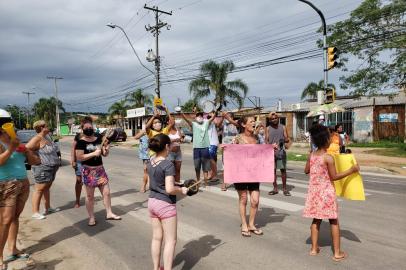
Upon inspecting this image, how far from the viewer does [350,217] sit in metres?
6.58

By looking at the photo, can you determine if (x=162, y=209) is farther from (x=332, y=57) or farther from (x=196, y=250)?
(x=332, y=57)

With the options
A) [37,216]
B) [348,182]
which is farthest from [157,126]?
[348,182]

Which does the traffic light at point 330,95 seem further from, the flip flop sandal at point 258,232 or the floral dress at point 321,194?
the floral dress at point 321,194

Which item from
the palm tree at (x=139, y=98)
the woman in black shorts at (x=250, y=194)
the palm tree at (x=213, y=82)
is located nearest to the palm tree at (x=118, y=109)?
the palm tree at (x=139, y=98)

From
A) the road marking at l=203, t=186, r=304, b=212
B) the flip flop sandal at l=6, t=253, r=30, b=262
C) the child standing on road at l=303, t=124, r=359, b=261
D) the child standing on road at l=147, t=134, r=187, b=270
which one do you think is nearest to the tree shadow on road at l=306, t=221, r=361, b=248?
the child standing on road at l=303, t=124, r=359, b=261

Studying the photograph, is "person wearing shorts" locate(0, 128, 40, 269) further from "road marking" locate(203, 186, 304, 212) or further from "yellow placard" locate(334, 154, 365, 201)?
"road marking" locate(203, 186, 304, 212)

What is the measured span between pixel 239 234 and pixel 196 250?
2.98 feet

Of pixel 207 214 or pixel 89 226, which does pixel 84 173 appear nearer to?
pixel 89 226

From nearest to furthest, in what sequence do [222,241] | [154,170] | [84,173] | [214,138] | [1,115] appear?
[154,170] → [1,115] → [222,241] → [84,173] → [214,138]

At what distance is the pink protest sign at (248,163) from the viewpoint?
545 centimetres

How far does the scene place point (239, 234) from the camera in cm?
562

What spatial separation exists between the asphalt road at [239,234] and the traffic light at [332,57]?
837cm

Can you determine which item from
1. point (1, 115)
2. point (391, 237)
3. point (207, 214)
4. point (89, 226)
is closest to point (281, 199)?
point (207, 214)

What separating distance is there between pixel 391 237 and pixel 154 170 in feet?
12.2
